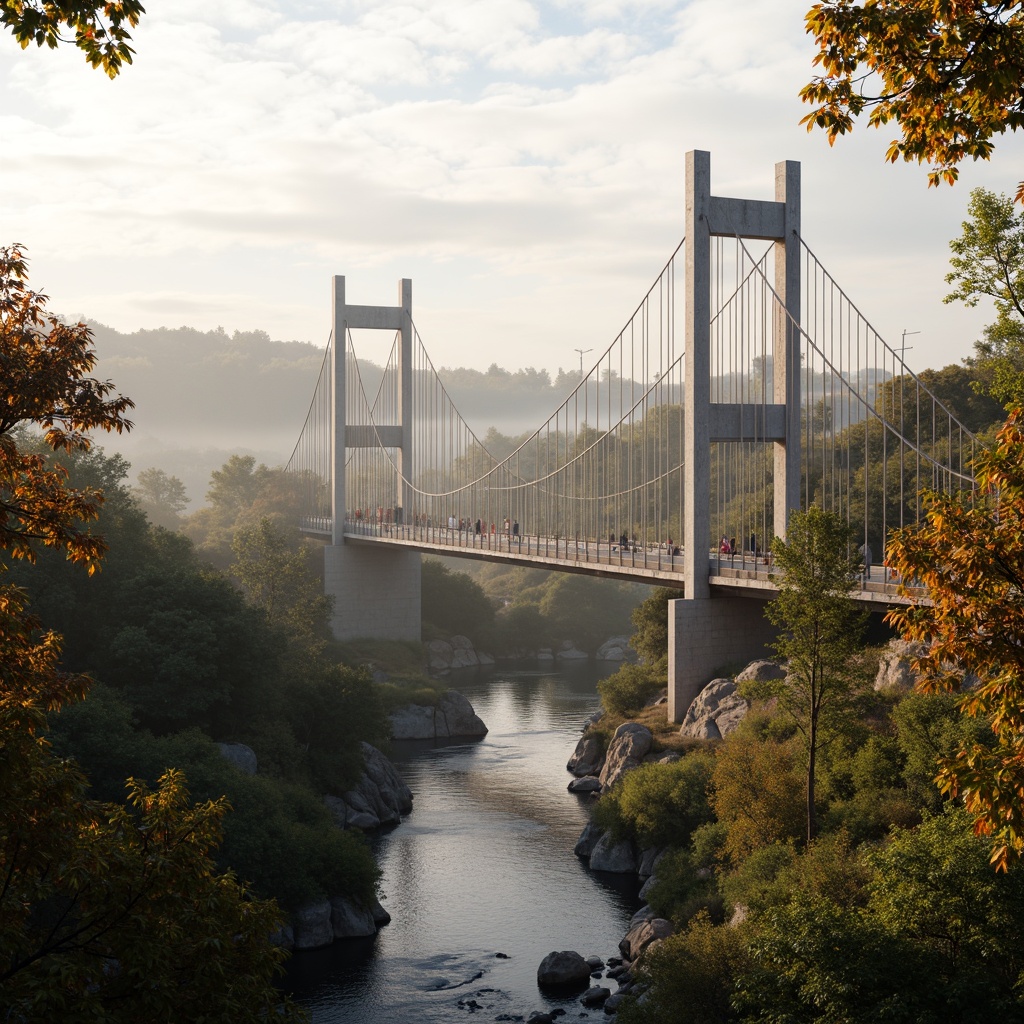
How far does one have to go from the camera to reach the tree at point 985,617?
7.77m

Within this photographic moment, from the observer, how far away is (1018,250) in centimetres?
1850

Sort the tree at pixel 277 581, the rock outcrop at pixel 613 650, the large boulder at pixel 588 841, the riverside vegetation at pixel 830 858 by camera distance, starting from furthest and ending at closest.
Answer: the rock outcrop at pixel 613 650 < the tree at pixel 277 581 < the large boulder at pixel 588 841 < the riverside vegetation at pixel 830 858

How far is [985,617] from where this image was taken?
27.4 ft

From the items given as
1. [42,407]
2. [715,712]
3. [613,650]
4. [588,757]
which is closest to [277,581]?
[588,757]

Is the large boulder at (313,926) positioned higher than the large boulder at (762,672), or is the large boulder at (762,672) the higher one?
the large boulder at (762,672)

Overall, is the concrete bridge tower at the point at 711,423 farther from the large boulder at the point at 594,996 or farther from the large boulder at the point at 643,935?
the large boulder at the point at 594,996

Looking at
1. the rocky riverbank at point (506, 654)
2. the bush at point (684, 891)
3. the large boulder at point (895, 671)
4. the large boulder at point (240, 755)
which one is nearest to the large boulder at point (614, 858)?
the bush at point (684, 891)

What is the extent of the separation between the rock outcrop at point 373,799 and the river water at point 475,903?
575 millimetres

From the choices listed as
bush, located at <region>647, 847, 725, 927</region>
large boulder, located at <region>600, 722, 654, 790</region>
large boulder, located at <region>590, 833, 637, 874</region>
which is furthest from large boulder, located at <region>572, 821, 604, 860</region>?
bush, located at <region>647, 847, 725, 927</region>

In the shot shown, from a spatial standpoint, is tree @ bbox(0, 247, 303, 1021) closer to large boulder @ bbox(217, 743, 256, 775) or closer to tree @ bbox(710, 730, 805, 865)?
tree @ bbox(710, 730, 805, 865)

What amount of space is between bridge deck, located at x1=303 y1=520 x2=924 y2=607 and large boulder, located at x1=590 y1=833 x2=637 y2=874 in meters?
7.92

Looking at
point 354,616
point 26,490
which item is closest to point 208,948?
point 26,490

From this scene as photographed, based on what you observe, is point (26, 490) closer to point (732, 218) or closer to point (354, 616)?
point (732, 218)

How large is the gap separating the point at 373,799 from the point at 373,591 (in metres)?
29.6
